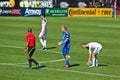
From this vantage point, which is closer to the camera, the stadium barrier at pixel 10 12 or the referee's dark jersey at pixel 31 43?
the referee's dark jersey at pixel 31 43

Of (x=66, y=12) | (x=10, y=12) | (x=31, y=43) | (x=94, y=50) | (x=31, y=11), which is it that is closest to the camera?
(x=31, y=43)

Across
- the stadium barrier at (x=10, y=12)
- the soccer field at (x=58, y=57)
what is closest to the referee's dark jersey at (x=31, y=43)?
the soccer field at (x=58, y=57)

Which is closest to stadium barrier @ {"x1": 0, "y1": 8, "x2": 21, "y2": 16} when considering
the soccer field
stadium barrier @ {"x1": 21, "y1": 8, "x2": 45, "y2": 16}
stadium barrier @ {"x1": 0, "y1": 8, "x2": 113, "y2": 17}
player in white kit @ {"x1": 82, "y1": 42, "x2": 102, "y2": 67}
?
stadium barrier @ {"x1": 0, "y1": 8, "x2": 113, "y2": 17}

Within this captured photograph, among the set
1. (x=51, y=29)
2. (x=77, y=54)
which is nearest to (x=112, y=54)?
→ (x=77, y=54)

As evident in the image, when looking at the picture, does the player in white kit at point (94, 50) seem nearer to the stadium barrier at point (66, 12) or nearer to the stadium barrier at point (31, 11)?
the stadium barrier at point (31, 11)

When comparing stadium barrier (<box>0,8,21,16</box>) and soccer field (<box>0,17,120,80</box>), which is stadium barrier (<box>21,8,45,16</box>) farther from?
soccer field (<box>0,17,120,80</box>)

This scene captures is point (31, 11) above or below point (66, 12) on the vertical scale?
above

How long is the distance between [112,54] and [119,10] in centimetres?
3880

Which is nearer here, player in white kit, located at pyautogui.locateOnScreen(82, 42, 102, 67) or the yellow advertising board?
player in white kit, located at pyautogui.locateOnScreen(82, 42, 102, 67)

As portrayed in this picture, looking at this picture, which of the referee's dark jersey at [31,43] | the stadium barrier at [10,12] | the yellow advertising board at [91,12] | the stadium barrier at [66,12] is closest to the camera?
the referee's dark jersey at [31,43]

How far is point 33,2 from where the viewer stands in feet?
215

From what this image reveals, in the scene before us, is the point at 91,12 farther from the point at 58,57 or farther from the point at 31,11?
the point at 58,57

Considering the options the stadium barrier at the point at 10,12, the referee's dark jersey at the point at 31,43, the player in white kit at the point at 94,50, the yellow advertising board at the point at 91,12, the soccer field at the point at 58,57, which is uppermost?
the referee's dark jersey at the point at 31,43

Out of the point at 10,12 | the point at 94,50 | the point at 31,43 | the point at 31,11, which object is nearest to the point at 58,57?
Result: the point at 94,50
